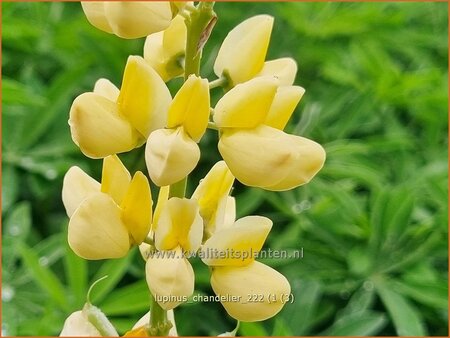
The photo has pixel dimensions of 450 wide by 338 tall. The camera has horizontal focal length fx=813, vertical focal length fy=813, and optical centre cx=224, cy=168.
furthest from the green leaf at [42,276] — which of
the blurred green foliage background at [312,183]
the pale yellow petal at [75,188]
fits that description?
the pale yellow petal at [75,188]

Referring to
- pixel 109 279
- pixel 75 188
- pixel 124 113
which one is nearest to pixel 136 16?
pixel 124 113

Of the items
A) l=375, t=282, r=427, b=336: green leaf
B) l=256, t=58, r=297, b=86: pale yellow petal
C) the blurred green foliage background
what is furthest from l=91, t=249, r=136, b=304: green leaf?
l=256, t=58, r=297, b=86: pale yellow petal

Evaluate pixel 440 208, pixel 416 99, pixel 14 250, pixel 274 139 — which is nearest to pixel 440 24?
pixel 416 99

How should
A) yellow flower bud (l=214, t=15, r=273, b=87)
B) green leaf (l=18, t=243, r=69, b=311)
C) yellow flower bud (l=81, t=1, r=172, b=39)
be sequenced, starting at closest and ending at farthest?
yellow flower bud (l=81, t=1, r=172, b=39)
yellow flower bud (l=214, t=15, r=273, b=87)
green leaf (l=18, t=243, r=69, b=311)

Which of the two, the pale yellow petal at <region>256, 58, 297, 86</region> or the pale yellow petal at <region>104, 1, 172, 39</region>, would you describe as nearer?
the pale yellow petal at <region>104, 1, 172, 39</region>

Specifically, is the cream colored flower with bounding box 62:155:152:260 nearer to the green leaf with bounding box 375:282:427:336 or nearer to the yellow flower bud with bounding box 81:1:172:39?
the yellow flower bud with bounding box 81:1:172:39

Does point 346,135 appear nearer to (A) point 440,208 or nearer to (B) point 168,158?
(A) point 440,208

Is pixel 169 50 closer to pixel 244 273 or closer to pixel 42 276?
pixel 244 273
